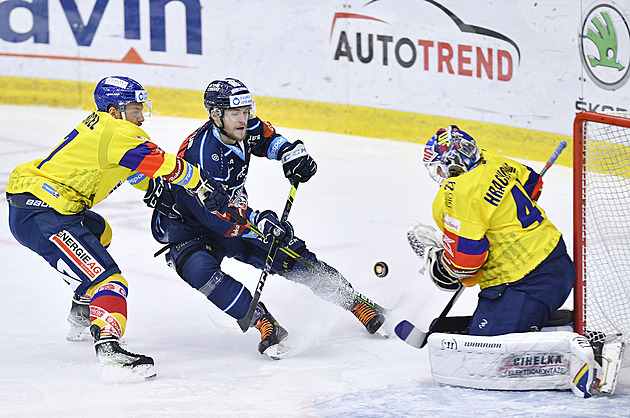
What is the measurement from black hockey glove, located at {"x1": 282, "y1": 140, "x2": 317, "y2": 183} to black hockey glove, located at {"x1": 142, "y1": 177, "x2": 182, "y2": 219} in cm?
50

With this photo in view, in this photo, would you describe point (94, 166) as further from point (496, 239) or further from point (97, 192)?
point (496, 239)

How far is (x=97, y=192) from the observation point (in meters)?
3.24

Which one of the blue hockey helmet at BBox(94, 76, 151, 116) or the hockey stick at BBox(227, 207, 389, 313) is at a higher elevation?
the blue hockey helmet at BBox(94, 76, 151, 116)

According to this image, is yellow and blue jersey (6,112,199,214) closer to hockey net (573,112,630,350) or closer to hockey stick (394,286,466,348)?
hockey stick (394,286,466,348)

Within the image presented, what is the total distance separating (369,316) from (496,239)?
2.76ft

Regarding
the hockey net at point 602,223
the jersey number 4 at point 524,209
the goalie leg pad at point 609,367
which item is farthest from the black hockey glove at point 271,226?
the goalie leg pad at point 609,367

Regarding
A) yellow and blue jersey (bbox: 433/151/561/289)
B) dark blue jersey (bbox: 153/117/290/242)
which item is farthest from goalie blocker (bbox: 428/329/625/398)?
dark blue jersey (bbox: 153/117/290/242)

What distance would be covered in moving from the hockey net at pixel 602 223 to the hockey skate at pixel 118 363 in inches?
57.8

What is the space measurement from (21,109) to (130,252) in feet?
9.73

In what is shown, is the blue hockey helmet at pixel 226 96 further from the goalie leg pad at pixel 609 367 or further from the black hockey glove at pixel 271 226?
the goalie leg pad at pixel 609 367

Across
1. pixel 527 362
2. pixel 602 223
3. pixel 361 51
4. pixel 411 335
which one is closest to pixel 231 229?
pixel 411 335

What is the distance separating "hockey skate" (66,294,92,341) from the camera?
349 cm

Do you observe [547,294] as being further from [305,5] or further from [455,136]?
[305,5]

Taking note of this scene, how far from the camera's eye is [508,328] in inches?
110
